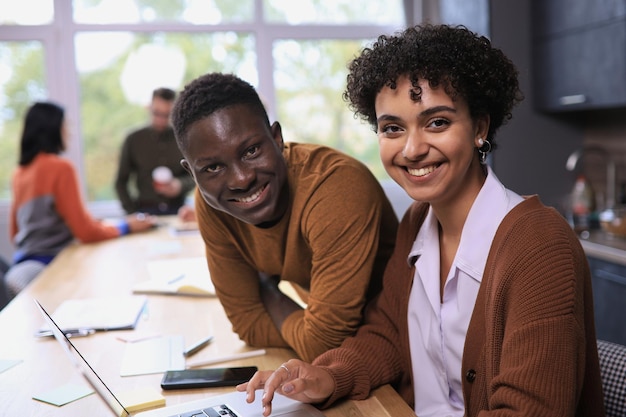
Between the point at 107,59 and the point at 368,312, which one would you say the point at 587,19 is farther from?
the point at 107,59

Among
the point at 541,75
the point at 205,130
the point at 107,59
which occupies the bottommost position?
the point at 205,130

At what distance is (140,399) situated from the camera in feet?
4.28

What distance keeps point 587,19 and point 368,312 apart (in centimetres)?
258

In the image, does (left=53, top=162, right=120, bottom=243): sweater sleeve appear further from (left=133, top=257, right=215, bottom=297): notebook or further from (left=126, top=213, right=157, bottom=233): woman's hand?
(left=133, top=257, right=215, bottom=297): notebook

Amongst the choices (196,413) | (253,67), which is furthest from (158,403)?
(253,67)

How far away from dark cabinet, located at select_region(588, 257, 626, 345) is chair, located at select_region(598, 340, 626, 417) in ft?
5.20

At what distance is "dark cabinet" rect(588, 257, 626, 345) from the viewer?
289 centimetres

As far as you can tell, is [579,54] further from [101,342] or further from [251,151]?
[101,342]

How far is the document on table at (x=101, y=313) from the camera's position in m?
1.84

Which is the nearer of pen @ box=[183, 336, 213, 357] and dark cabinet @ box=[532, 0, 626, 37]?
pen @ box=[183, 336, 213, 357]

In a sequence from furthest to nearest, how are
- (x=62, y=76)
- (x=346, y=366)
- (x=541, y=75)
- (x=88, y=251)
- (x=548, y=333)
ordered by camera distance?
(x=62, y=76) → (x=541, y=75) → (x=88, y=251) → (x=346, y=366) → (x=548, y=333)

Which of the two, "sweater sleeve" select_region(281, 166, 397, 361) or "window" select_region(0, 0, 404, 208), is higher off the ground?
"window" select_region(0, 0, 404, 208)

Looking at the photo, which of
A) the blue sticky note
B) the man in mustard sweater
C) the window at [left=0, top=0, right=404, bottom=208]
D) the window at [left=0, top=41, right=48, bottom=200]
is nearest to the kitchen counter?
the man in mustard sweater

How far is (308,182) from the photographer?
154 centimetres
